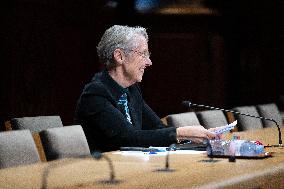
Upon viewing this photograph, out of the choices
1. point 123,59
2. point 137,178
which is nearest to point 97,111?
point 123,59

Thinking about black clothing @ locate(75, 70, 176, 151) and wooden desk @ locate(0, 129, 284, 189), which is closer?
wooden desk @ locate(0, 129, 284, 189)

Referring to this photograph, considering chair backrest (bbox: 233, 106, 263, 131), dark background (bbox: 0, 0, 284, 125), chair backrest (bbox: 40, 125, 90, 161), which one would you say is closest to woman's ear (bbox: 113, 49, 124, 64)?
chair backrest (bbox: 40, 125, 90, 161)

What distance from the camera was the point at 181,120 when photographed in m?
4.00

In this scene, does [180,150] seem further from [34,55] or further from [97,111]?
[34,55]

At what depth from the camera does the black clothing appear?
292 centimetres

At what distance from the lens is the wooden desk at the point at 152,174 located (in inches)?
69.9

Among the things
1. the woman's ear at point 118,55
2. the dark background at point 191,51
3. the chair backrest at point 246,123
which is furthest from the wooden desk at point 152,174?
the dark background at point 191,51

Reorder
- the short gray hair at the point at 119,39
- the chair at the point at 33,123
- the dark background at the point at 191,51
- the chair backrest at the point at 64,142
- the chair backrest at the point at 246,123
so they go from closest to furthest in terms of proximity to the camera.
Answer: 1. the chair backrest at the point at 64,142
2. the short gray hair at the point at 119,39
3. the chair at the point at 33,123
4. the chair backrest at the point at 246,123
5. the dark background at the point at 191,51

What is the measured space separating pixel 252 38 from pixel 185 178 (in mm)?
7674

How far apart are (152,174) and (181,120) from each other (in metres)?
2.05

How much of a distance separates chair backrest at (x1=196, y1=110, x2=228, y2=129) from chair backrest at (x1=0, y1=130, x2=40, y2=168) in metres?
2.21

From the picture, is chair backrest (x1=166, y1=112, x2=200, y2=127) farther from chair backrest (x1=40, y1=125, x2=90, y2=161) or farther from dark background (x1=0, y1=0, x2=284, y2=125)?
dark background (x1=0, y1=0, x2=284, y2=125)

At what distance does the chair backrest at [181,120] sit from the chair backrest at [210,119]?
15.8 inches

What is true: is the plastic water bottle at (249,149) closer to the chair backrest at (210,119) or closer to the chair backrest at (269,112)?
the chair backrest at (210,119)
